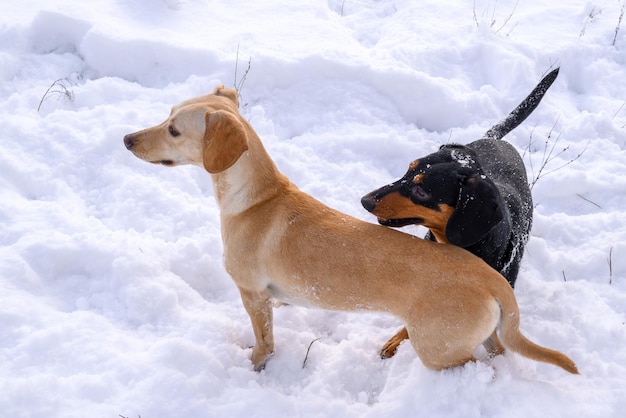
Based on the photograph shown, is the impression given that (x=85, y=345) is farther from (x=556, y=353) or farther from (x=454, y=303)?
(x=556, y=353)

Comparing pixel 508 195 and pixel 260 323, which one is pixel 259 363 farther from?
pixel 508 195

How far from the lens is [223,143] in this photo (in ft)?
8.99

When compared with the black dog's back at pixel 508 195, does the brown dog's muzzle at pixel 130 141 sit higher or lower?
higher

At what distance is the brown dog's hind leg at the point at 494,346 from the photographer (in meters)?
2.97

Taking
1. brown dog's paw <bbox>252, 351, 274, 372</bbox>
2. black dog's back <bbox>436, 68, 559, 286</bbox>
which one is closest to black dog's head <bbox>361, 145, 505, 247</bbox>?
black dog's back <bbox>436, 68, 559, 286</bbox>

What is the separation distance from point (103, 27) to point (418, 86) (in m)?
3.57

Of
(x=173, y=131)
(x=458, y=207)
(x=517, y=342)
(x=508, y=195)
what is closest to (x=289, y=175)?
(x=173, y=131)

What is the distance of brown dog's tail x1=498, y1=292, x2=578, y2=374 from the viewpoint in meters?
2.66

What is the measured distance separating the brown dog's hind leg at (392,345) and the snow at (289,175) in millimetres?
90

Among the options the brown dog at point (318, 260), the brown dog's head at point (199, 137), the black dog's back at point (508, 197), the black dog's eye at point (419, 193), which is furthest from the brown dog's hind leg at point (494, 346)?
the brown dog's head at point (199, 137)

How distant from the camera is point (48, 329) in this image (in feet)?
10.2

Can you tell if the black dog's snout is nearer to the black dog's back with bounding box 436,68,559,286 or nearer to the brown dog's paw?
the black dog's back with bounding box 436,68,559,286

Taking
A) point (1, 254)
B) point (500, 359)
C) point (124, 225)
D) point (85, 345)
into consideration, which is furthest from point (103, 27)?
point (500, 359)

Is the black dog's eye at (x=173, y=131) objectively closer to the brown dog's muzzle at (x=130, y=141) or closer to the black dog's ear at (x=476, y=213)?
the brown dog's muzzle at (x=130, y=141)
